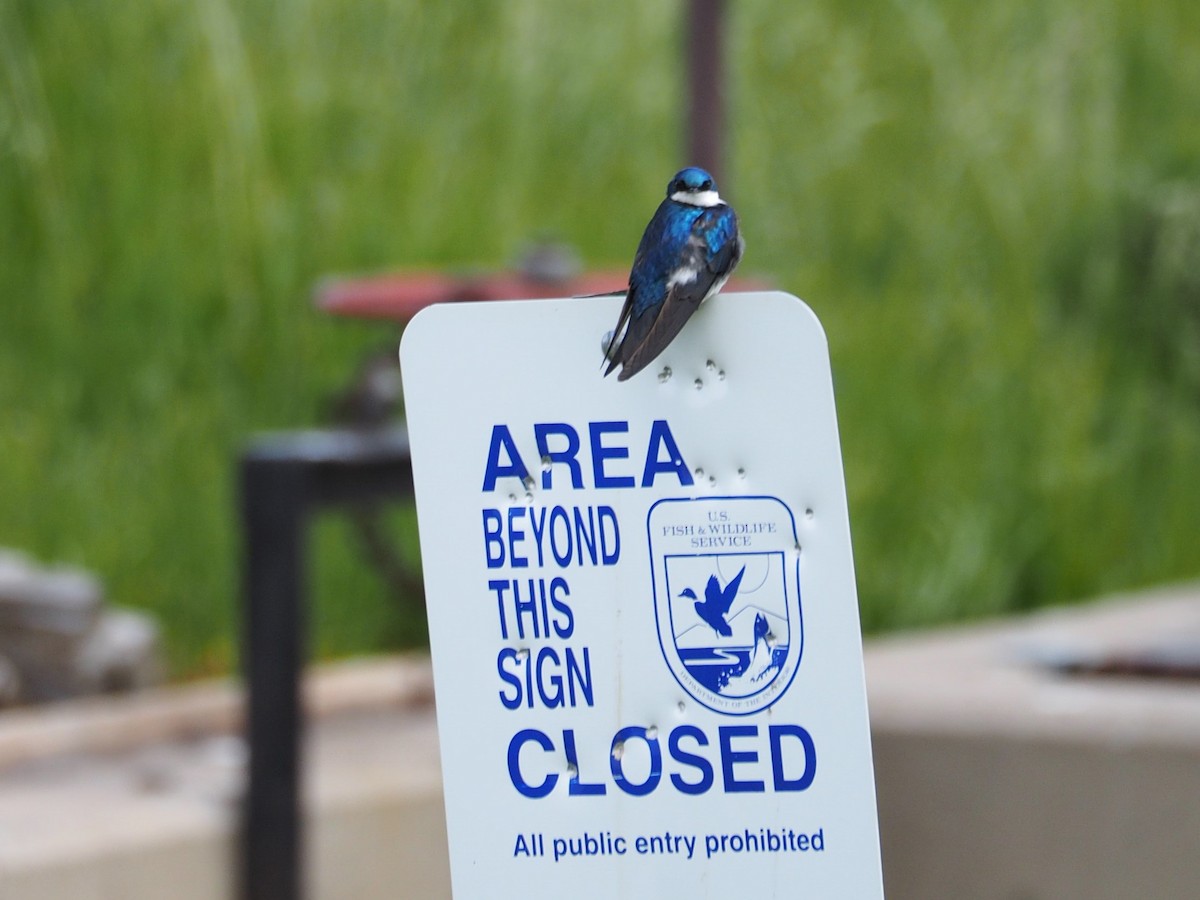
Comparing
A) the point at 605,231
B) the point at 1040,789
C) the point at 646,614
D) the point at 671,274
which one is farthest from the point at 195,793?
the point at 605,231

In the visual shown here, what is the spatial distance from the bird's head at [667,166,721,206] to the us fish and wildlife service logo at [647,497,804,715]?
0.95 ft

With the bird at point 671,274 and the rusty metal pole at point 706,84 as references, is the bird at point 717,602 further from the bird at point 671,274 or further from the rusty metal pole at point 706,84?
the rusty metal pole at point 706,84

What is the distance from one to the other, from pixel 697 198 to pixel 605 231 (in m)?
4.84

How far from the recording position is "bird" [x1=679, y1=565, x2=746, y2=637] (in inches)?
60.1

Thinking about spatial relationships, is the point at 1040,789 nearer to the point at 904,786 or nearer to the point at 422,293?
the point at 904,786

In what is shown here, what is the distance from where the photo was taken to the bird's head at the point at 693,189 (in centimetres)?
165

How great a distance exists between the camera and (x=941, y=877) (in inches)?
126

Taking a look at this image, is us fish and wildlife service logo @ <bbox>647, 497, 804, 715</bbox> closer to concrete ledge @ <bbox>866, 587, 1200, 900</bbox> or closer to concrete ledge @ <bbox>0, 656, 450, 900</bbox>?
concrete ledge @ <bbox>866, 587, 1200, 900</bbox>

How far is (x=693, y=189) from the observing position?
1.66 metres

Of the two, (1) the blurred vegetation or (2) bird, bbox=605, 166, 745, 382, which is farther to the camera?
(1) the blurred vegetation

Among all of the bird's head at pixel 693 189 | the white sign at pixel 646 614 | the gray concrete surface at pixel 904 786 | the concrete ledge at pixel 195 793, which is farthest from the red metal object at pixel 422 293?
the white sign at pixel 646 614

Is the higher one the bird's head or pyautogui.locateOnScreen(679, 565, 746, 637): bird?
the bird's head

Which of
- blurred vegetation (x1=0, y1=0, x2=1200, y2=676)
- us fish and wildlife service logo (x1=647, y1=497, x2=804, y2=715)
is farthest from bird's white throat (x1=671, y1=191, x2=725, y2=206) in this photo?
blurred vegetation (x1=0, y1=0, x2=1200, y2=676)

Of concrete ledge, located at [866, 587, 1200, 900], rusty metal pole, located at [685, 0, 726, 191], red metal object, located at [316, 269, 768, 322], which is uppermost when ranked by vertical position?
rusty metal pole, located at [685, 0, 726, 191]
